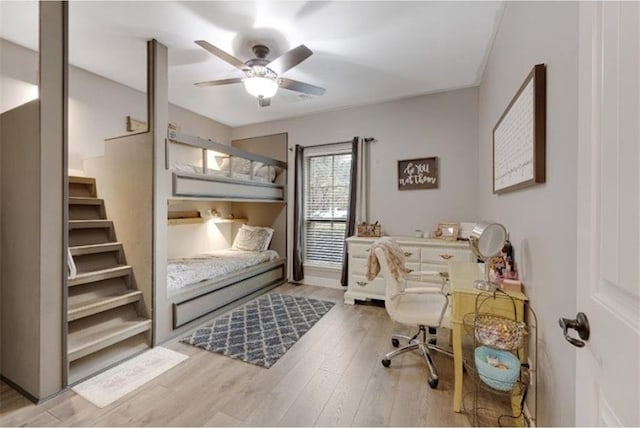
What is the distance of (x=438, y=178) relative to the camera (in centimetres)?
358

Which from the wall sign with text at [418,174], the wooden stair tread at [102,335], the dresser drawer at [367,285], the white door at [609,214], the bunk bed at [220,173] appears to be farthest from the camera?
the wall sign with text at [418,174]

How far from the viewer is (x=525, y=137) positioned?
5.03 feet

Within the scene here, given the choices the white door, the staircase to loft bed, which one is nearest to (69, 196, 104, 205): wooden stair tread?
the staircase to loft bed

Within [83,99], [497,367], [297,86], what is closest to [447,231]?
[497,367]

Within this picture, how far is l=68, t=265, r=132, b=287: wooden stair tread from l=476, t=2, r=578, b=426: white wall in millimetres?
3196

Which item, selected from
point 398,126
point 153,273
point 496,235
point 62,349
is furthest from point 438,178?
point 62,349

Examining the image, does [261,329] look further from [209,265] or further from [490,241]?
→ [490,241]

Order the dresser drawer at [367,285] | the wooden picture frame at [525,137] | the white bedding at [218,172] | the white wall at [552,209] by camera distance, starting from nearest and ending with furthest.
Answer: the white wall at [552,209] → the wooden picture frame at [525,137] → the white bedding at [218,172] → the dresser drawer at [367,285]

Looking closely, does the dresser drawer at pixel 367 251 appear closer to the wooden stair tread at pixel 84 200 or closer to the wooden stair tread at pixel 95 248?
the wooden stair tread at pixel 95 248

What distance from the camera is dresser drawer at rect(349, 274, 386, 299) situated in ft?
11.3

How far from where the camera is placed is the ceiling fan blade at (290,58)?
208cm

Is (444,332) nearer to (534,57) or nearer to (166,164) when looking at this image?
(534,57)

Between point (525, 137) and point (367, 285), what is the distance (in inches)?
98.2

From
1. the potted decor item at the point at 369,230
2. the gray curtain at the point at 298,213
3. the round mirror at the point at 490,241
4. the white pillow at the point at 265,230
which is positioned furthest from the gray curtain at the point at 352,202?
the round mirror at the point at 490,241
